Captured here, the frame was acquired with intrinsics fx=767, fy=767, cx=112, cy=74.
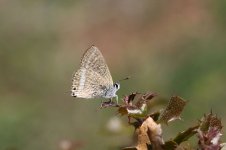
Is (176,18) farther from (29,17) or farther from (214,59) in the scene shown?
(214,59)

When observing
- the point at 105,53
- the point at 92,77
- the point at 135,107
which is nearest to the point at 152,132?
the point at 135,107

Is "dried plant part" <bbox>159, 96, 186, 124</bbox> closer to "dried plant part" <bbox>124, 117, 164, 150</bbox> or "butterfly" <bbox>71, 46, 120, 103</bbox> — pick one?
"dried plant part" <bbox>124, 117, 164, 150</bbox>

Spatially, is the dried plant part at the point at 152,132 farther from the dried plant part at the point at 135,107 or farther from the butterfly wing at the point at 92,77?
the butterfly wing at the point at 92,77

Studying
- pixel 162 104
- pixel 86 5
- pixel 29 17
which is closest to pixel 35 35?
pixel 29 17

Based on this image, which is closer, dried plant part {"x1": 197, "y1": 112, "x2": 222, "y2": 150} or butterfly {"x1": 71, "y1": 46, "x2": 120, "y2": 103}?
dried plant part {"x1": 197, "y1": 112, "x2": 222, "y2": 150}

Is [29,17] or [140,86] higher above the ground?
[29,17]

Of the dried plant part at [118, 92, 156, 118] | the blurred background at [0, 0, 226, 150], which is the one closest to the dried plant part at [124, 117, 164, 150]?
the dried plant part at [118, 92, 156, 118]

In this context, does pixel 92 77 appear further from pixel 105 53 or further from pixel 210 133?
pixel 105 53
